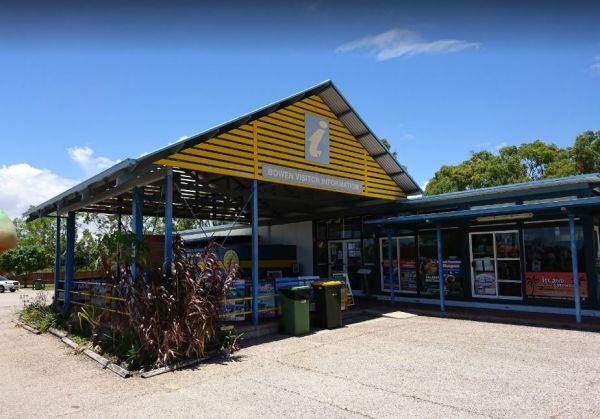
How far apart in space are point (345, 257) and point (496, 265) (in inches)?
224

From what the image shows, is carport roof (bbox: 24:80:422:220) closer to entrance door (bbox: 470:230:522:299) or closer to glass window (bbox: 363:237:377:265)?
glass window (bbox: 363:237:377:265)

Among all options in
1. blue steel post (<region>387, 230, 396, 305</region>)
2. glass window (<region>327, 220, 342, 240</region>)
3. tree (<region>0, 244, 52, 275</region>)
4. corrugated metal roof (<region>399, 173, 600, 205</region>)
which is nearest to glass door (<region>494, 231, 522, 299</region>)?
corrugated metal roof (<region>399, 173, 600, 205</region>)

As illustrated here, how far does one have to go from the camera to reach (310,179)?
39.7 feet

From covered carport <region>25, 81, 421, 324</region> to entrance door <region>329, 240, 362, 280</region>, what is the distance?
3.94ft

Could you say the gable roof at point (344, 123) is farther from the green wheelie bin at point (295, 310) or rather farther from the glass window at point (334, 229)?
the green wheelie bin at point (295, 310)

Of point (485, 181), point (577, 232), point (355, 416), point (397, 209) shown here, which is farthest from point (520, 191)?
point (485, 181)

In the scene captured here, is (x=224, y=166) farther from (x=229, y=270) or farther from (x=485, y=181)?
(x=485, y=181)

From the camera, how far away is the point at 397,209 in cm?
1571

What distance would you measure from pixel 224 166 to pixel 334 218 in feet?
27.2

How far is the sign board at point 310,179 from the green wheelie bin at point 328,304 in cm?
277

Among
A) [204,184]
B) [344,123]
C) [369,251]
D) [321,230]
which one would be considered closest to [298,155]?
[344,123]

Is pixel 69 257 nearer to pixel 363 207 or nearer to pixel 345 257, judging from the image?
pixel 345 257

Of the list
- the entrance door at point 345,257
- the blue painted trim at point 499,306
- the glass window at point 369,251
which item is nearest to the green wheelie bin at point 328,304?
the blue painted trim at point 499,306

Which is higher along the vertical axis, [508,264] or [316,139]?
[316,139]
